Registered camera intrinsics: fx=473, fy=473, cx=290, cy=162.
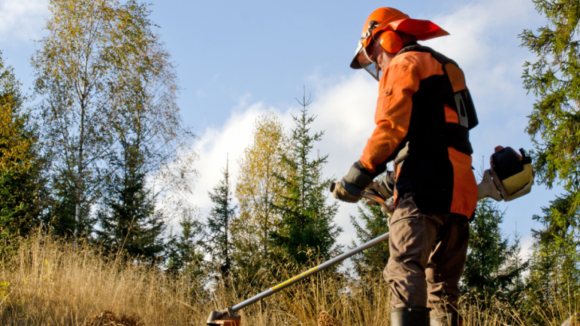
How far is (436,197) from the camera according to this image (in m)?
2.21

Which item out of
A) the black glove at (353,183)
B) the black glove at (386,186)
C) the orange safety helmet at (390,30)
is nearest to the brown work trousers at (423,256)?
the black glove at (353,183)

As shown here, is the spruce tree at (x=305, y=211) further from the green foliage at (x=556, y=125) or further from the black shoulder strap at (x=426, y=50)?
the black shoulder strap at (x=426, y=50)

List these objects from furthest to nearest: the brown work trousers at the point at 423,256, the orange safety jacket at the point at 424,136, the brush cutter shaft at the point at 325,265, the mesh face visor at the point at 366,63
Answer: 1. the mesh face visor at the point at 366,63
2. the brush cutter shaft at the point at 325,265
3. the orange safety jacket at the point at 424,136
4. the brown work trousers at the point at 423,256

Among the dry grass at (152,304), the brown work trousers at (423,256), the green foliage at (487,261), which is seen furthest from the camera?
the green foliage at (487,261)

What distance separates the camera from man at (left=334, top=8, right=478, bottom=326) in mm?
2168

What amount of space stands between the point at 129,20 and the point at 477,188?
55.4ft

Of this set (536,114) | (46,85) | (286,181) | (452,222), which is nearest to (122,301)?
(452,222)

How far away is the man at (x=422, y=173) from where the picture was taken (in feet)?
7.11

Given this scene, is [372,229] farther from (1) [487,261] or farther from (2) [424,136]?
(2) [424,136]

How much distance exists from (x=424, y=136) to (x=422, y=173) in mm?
192

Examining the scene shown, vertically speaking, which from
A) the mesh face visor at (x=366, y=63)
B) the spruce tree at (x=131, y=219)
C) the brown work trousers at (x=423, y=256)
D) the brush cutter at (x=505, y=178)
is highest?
the spruce tree at (x=131, y=219)

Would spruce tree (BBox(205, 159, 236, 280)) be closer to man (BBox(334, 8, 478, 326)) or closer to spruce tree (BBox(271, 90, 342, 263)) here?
spruce tree (BBox(271, 90, 342, 263))

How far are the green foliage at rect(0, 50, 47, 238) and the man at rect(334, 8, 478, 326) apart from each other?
1105 cm

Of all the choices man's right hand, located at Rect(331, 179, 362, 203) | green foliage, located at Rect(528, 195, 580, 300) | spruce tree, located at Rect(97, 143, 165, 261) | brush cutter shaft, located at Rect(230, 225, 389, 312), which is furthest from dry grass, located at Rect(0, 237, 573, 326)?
spruce tree, located at Rect(97, 143, 165, 261)
